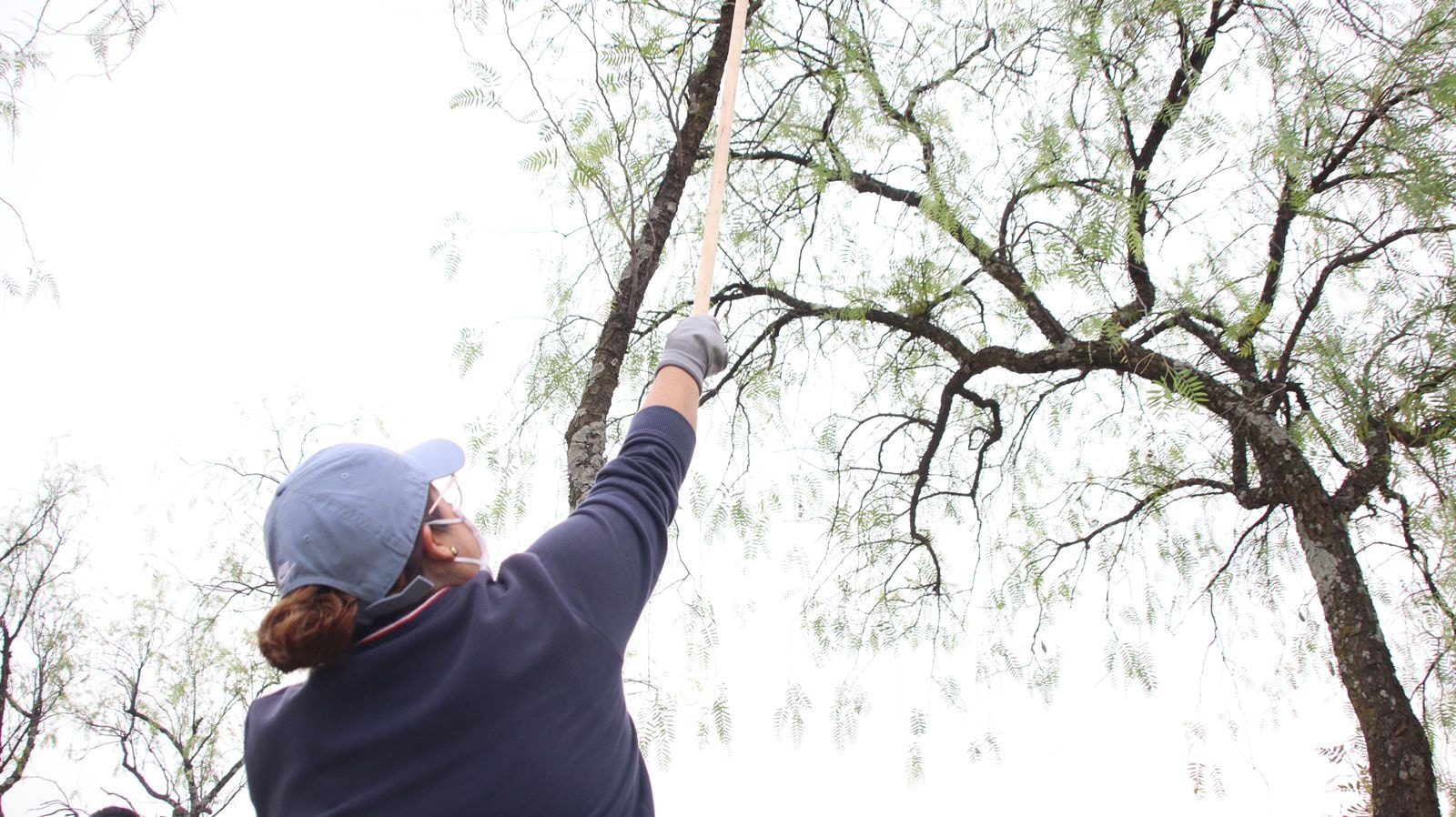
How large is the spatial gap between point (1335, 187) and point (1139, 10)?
977 mm

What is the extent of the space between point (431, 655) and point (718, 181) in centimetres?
84

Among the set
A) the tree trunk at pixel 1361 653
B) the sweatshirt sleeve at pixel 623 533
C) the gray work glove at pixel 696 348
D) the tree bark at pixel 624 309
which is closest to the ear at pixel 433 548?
the sweatshirt sleeve at pixel 623 533

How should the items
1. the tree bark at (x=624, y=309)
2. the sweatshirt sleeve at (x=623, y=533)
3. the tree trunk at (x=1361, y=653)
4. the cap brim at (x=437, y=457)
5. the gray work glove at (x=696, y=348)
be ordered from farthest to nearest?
the tree trunk at (x=1361, y=653) < the tree bark at (x=624, y=309) < the gray work glove at (x=696, y=348) < the cap brim at (x=437, y=457) < the sweatshirt sleeve at (x=623, y=533)

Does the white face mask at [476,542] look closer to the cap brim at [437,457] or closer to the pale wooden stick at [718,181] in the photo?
the cap brim at [437,457]

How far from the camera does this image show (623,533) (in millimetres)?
1117

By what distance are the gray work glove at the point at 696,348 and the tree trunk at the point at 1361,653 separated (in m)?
3.03

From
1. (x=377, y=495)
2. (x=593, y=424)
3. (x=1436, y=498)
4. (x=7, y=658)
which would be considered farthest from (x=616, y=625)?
(x=7, y=658)

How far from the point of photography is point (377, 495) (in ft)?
3.51

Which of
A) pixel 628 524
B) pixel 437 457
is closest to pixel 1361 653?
pixel 628 524

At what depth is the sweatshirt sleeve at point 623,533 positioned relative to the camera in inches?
41.9

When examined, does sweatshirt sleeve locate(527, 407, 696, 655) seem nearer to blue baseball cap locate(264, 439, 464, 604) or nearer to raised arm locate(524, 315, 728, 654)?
raised arm locate(524, 315, 728, 654)

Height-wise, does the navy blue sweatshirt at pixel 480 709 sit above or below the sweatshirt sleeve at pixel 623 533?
below

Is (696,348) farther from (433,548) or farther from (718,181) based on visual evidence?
(433,548)

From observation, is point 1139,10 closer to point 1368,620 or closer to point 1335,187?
point 1335,187
